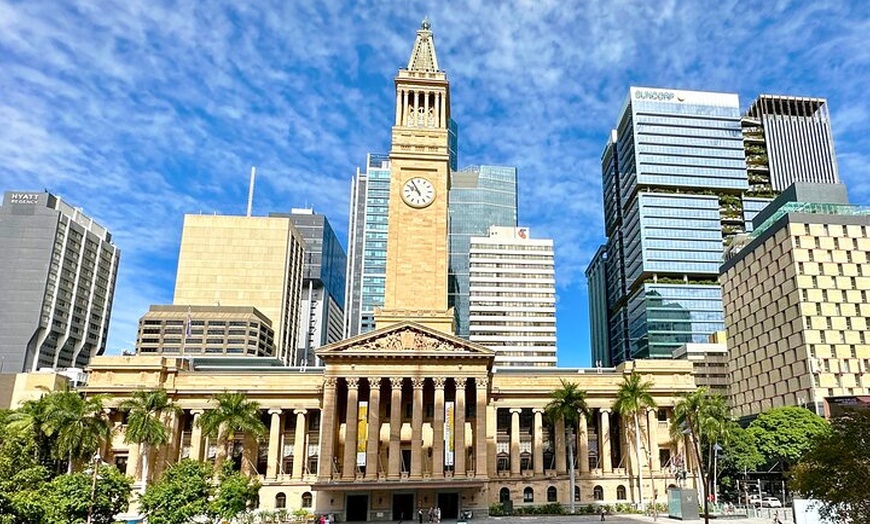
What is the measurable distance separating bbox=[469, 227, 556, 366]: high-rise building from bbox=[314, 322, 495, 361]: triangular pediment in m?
98.3

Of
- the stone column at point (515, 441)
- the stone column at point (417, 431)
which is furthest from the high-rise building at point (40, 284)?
the stone column at point (515, 441)

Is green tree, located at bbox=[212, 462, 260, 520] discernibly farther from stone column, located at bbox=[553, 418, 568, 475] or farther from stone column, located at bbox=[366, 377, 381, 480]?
stone column, located at bbox=[553, 418, 568, 475]

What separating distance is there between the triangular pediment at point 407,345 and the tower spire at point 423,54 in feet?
130

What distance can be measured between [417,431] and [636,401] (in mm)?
25209

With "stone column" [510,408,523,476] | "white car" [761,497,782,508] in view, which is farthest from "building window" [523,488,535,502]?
"white car" [761,497,782,508]

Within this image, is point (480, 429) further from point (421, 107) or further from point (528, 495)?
point (421, 107)

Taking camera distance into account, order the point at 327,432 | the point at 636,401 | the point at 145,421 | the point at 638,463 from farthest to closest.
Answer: the point at 638,463 < the point at 636,401 < the point at 327,432 < the point at 145,421

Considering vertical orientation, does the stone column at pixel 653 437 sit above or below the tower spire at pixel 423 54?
below

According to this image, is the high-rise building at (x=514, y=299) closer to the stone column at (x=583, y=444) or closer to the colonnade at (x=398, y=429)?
the stone column at (x=583, y=444)

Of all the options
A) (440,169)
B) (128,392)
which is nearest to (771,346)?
(440,169)

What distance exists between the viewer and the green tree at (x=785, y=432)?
7912cm

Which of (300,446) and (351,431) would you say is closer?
(351,431)

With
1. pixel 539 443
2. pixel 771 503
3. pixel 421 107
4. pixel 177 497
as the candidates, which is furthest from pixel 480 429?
pixel 421 107

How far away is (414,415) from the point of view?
235 ft
